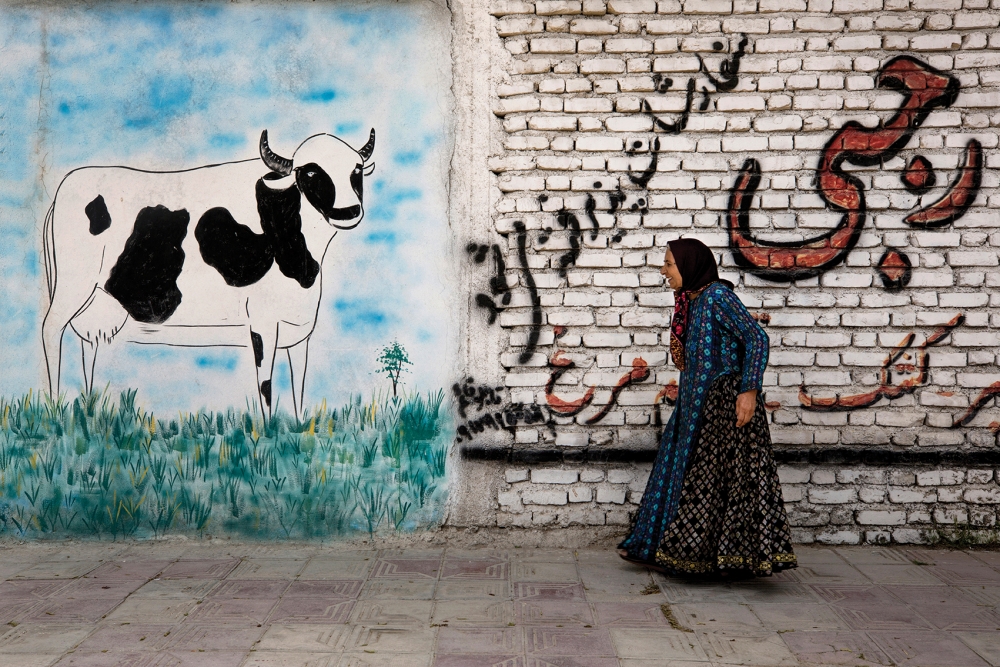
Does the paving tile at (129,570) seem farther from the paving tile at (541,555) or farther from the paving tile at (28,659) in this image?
the paving tile at (541,555)

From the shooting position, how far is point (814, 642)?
3006 millimetres

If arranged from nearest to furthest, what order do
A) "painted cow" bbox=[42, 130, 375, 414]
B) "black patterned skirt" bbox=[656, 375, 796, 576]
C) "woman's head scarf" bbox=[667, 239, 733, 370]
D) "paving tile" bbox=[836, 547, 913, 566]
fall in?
"black patterned skirt" bbox=[656, 375, 796, 576]
"woman's head scarf" bbox=[667, 239, 733, 370]
"paving tile" bbox=[836, 547, 913, 566]
"painted cow" bbox=[42, 130, 375, 414]

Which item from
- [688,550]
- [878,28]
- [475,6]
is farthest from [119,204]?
[878,28]

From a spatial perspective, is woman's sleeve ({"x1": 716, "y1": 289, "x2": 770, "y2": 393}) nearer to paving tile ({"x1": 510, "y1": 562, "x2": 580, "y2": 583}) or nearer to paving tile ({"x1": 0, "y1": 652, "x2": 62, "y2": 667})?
paving tile ({"x1": 510, "y1": 562, "x2": 580, "y2": 583})

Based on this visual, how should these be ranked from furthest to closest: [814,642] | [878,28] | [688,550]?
1. [878,28]
2. [688,550]
3. [814,642]

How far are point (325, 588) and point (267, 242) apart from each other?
1.90 m

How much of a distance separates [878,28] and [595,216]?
1838 millimetres

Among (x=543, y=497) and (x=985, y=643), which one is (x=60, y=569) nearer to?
(x=543, y=497)

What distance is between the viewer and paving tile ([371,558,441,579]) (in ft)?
12.4

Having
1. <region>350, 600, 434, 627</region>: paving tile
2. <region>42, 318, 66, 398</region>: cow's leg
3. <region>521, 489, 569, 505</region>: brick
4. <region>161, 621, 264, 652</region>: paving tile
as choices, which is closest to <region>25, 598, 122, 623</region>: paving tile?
<region>161, 621, 264, 652</region>: paving tile

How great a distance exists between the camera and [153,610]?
334cm

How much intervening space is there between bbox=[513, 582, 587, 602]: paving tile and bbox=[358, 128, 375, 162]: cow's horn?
241 centimetres

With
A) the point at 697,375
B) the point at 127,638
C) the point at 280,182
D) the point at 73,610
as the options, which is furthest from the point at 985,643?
the point at 280,182

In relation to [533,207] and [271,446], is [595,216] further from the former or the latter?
[271,446]
